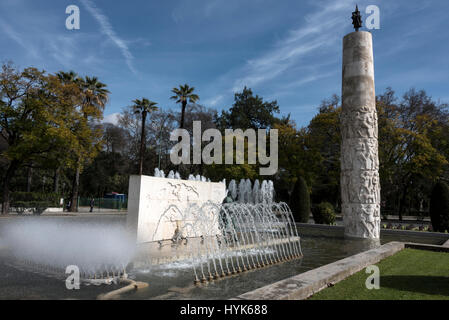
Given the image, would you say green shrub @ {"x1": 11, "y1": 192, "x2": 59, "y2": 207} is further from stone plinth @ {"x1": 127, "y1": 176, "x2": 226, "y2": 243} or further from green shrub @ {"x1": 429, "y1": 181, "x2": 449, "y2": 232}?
green shrub @ {"x1": 429, "y1": 181, "x2": 449, "y2": 232}

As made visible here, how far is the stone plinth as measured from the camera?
1137cm

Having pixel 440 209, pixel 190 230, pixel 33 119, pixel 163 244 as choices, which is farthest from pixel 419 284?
pixel 33 119

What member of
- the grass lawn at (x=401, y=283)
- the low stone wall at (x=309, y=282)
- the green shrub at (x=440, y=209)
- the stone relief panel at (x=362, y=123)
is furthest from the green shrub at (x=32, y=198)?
the green shrub at (x=440, y=209)

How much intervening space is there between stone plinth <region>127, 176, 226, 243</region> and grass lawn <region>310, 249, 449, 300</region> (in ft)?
15.6

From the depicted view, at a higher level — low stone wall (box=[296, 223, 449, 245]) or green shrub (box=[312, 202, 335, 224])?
green shrub (box=[312, 202, 335, 224])

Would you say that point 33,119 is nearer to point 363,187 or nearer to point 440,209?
point 363,187

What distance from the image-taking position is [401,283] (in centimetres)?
641

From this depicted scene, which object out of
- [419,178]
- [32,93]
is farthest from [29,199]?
[419,178]

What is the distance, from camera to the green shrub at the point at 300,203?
2269 centimetres

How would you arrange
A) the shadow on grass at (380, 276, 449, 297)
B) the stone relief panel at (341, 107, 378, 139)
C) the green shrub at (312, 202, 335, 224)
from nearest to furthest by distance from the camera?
the shadow on grass at (380, 276, 449, 297), the stone relief panel at (341, 107, 378, 139), the green shrub at (312, 202, 335, 224)

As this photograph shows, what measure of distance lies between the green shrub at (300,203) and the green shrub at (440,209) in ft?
24.6

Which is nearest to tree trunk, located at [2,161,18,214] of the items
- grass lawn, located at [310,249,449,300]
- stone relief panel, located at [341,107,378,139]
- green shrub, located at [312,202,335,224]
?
green shrub, located at [312,202,335,224]

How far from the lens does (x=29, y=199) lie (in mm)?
31266

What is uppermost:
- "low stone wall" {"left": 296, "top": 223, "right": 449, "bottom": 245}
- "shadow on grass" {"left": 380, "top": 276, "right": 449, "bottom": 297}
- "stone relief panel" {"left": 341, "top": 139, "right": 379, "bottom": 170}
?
"stone relief panel" {"left": 341, "top": 139, "right": 379, "bottom": 170}
